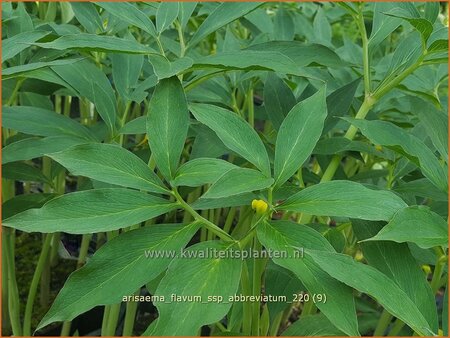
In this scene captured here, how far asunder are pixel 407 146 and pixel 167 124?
217 mm

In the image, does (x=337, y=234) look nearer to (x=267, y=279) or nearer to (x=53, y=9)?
(x=267, y=279)

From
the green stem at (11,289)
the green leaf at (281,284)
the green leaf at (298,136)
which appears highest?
the green leaf at (298,136)

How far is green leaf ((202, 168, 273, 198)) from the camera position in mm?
417

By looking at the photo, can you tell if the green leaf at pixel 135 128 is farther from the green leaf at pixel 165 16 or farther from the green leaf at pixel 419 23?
the green leaf at pixel 419 23

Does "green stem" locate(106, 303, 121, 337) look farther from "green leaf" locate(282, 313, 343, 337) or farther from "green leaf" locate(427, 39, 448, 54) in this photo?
"green leaf" locate(427, 39, 448, 54)

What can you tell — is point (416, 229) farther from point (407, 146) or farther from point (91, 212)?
point (91, 212)

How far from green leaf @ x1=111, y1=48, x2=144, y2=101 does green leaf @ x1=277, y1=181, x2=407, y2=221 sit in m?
0.26

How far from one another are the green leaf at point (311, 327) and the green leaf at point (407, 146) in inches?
6.3

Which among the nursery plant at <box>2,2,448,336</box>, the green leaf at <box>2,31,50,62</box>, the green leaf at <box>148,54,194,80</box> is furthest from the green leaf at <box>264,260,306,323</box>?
the green leaf at <box>2,31,50,62</box>

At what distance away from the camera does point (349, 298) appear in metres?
0.42

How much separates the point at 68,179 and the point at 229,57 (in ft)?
2.81

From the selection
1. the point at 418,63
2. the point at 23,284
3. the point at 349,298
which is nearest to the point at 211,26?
the point at 418,63

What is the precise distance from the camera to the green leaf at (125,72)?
25.2 inches

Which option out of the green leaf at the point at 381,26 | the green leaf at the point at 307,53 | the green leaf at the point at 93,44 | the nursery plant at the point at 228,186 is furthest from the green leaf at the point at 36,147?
the green leaf at the point at 381,26
